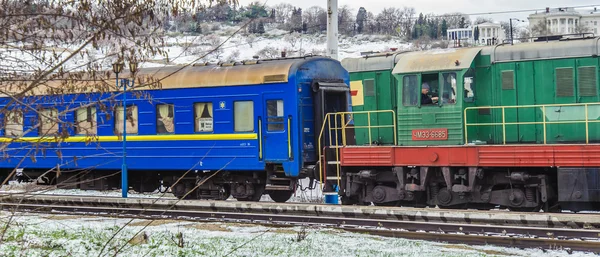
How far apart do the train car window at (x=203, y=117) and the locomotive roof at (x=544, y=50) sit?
7736 millimetres

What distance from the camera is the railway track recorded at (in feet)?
40.0

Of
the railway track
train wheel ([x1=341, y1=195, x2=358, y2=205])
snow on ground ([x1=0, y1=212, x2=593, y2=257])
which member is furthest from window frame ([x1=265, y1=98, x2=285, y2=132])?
snow on ground ([x1=0, y1=212, x2=593, y2=257])

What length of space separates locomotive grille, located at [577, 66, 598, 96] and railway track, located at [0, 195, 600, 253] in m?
2.85

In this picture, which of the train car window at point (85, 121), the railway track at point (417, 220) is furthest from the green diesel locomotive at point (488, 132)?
the train car window at point (85, 121)

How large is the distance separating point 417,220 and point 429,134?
8.14ft

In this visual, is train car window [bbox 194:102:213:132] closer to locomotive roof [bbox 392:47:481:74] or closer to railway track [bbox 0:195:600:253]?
railway track [bbox 0:195:600:253]

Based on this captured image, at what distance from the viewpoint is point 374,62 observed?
1802 cm

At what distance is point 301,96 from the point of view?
18.9 m

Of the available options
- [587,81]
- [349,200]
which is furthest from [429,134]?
[587,81]

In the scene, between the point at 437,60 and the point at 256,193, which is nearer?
the point at 437,60

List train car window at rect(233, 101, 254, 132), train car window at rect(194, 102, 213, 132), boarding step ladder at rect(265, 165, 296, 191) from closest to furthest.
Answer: boarding step ladder at rect(265, 165, 296, 191)
train car window at rect(233, 101, 254, 132)
train car window at rect(194, 102, 213, 132)

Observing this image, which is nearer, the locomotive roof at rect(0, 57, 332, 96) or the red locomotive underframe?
the red locomotive underframe

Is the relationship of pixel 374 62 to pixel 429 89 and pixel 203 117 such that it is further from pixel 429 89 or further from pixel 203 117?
pixel 203 117

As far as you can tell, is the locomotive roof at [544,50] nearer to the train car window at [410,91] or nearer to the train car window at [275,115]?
the train car window at [410,91]
